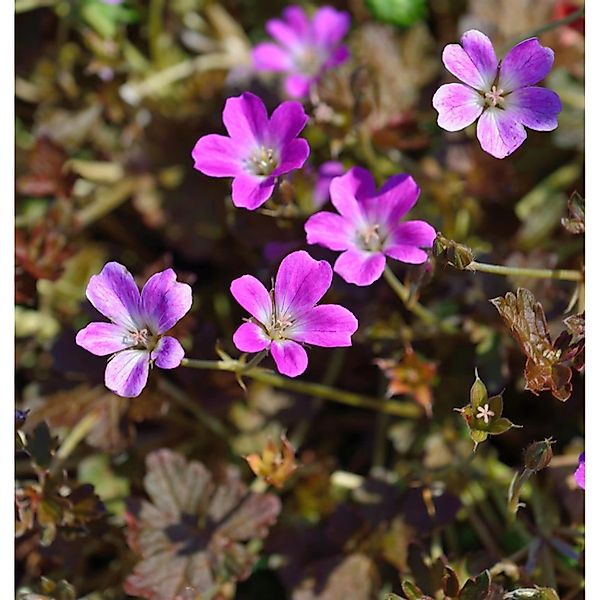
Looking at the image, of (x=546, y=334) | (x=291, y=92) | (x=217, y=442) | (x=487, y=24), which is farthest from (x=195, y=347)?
(x=487, y=24)

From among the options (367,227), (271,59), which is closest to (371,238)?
(367,227)

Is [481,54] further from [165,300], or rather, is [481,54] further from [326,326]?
[165,300]

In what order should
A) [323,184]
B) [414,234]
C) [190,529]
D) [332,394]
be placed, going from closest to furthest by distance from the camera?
[414,234]
[190,529]
[332,394]
[323,184]

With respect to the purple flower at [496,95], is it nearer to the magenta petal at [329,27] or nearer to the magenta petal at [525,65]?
the magenta petal at [525,65]

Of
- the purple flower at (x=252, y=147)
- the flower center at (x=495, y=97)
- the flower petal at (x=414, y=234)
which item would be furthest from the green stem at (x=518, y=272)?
the purple flower at (x=252, y=147)

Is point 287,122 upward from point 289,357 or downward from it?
→ upward

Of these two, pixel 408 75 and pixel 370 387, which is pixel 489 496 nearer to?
pixel 370 387
